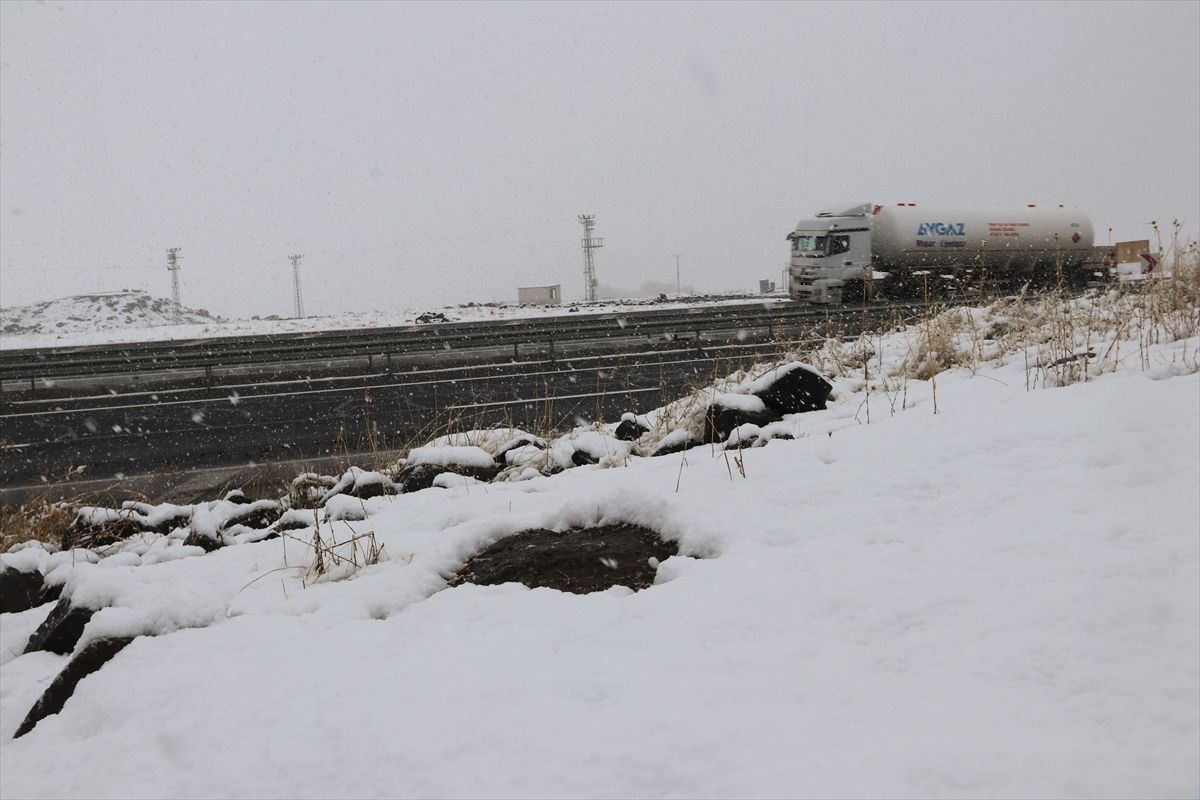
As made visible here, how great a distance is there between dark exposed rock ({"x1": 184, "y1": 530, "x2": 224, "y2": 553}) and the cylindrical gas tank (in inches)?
1028

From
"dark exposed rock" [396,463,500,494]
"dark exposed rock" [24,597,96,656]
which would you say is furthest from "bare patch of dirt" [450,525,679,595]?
"dark exposed rock" [396,463,500,494]

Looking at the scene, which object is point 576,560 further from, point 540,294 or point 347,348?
point 540,294

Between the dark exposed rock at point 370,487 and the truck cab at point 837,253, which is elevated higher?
the truck cab at point 837,253

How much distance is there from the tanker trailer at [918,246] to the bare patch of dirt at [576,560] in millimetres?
24132

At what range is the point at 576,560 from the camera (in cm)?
312

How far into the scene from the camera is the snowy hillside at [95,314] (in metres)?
52.6

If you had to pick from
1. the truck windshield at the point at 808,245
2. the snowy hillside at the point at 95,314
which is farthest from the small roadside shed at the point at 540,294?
the truck windshield at the point at 808,245

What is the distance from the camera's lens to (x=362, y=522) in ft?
13.3

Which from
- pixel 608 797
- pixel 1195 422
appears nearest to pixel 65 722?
pixel 608 797

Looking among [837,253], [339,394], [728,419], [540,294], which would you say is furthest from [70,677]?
[540,294]

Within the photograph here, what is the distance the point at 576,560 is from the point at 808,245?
87.0 feet

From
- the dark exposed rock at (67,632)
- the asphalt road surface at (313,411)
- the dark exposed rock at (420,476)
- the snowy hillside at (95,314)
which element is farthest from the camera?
the snowy hillside at (95,314)

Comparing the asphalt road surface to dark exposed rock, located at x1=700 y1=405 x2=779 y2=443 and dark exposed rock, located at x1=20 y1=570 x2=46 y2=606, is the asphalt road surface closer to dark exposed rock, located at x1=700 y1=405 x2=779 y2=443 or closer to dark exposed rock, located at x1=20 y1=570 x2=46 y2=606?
dark exposed rock, located at x1=700 y1=405 x2=779 y2=443

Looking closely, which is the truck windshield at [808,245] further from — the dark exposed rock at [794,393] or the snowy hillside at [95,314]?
the snowy hillside at [95,314]
